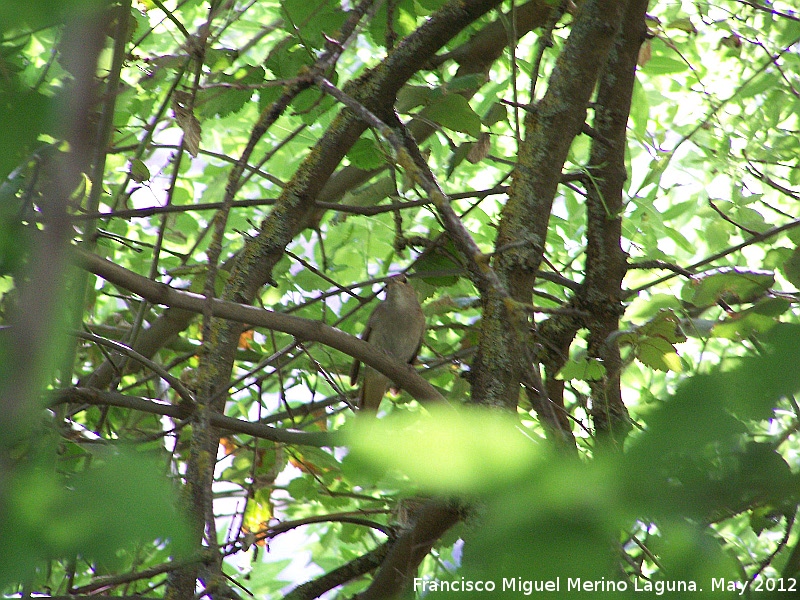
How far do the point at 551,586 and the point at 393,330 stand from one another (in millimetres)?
3453

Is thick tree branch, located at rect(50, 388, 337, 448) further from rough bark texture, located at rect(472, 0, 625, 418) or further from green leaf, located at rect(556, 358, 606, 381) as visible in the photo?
A: green leaf, located at rect(556, 358, 606, 381)

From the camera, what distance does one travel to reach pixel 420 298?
2.87 meters

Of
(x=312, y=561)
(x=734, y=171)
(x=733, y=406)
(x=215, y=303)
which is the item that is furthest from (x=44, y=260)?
(x=312, y=561)

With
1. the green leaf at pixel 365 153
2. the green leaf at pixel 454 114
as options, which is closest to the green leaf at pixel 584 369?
the green leaf at pixel 454 114

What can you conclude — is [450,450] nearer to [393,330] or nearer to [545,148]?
[545,148]

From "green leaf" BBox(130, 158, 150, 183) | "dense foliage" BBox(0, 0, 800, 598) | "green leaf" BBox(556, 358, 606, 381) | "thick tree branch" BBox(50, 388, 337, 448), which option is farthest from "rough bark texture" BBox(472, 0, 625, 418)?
"green leaf" BBox(130, 158, 150, 183)

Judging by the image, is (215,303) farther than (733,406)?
Yes

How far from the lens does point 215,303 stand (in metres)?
1.70

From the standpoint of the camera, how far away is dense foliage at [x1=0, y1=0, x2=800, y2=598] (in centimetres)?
46

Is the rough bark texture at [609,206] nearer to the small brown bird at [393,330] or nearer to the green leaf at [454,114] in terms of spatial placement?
the green leaf at [454,114]

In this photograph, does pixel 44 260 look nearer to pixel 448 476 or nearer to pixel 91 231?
pixel 448 476

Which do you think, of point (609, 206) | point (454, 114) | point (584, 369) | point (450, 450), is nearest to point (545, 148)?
point (454, 114)

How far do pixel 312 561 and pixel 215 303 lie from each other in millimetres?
1968

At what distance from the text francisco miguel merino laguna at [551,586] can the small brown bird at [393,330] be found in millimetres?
3158
